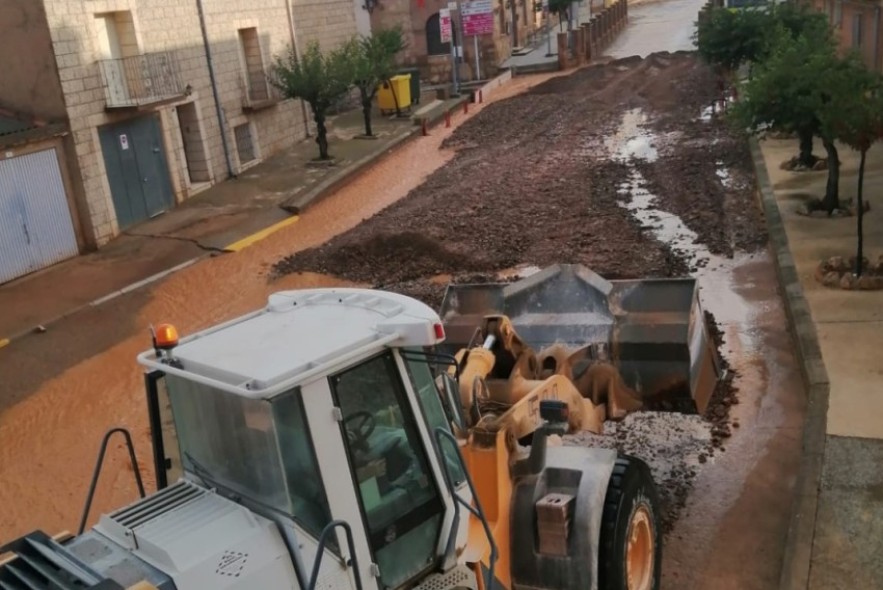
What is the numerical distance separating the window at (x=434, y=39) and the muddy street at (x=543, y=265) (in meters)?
12.7

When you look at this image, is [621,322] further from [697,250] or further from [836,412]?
[697,250]

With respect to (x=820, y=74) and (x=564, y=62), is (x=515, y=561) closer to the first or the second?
(x=820, y=74)

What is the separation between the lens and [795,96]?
48.6 feet

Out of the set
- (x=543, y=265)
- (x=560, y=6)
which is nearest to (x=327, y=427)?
(x=543, y=265)

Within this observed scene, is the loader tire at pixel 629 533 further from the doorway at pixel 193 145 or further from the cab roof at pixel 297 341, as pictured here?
the doorway at pixel 193 145

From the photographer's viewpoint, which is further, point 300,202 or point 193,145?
point 193,145

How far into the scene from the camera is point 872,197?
50.2ft

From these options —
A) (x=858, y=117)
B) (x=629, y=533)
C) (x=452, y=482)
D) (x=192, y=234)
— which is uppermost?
(x=858, y=117)

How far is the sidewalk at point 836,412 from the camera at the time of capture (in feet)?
21.3

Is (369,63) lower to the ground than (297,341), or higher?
higher

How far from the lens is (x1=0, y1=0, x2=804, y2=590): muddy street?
26.7 feet

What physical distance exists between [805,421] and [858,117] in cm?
519

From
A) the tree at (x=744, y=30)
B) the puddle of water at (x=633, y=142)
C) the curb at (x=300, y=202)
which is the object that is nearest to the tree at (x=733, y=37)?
the tree at (x=744, y=30)

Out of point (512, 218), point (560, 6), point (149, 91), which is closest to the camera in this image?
point (512, 218)
